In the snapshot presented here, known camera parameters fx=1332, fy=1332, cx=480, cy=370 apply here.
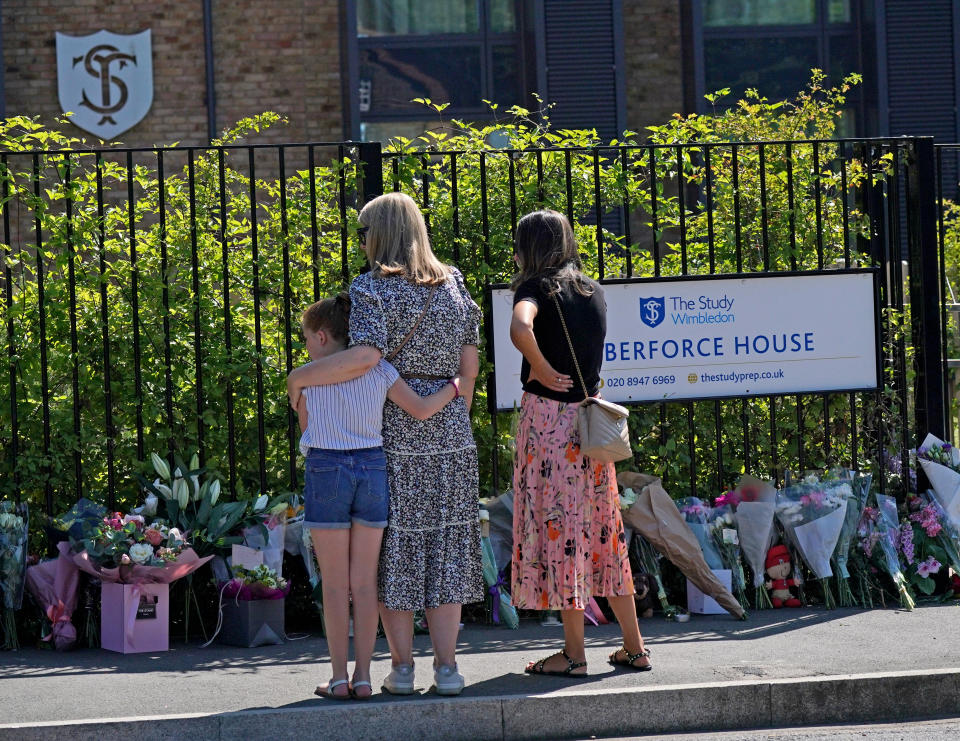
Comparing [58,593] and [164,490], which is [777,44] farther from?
[58,593]

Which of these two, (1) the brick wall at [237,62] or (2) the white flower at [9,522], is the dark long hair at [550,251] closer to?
(2) the white flower at [9,522]

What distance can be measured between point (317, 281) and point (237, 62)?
7.19 meters

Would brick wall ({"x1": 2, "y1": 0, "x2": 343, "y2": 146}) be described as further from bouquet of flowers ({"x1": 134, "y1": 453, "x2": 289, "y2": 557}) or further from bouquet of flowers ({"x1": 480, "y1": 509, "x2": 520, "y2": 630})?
bouquet of flowers ({"x1": 480, "y1": 509, "x2": 520, "y2": 630})

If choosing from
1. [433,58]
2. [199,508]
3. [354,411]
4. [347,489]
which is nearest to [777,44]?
[433,58]

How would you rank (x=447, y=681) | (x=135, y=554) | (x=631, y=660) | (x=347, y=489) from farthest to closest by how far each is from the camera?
(x=135, y=554)
(x=631, y=660)
(x=447, y=681)
(x=347, y=489)

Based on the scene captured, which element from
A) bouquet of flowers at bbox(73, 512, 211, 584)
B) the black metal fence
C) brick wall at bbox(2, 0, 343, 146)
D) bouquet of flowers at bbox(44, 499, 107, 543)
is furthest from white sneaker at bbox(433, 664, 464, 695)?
brick wall at bbox(2, 0, 343, 146)

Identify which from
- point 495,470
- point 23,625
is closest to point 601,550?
point 495,470

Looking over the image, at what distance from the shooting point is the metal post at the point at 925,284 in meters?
6.88

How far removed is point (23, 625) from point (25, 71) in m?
8.13

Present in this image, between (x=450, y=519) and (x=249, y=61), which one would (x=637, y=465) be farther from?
(x=249, y=61)

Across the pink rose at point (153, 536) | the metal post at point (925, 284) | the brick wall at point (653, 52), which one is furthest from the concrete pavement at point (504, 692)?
the brick wall at point (653, 52)

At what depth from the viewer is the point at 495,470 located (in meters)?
6.43

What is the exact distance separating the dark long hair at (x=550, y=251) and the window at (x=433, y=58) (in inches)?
319

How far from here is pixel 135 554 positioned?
5.55 m
